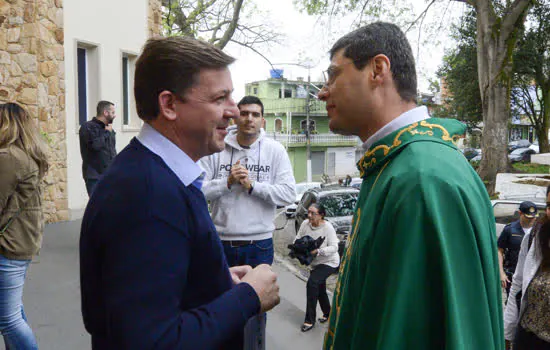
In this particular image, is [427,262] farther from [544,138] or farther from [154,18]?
[544,138]

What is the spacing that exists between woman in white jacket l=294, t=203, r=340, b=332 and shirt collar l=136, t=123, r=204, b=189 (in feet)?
14.5

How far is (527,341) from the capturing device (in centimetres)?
343

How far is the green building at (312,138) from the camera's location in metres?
52.4

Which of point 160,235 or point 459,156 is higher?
point 459,156

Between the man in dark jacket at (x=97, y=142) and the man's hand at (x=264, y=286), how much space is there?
17.3ft

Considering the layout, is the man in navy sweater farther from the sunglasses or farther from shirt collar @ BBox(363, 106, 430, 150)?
the sunglasses

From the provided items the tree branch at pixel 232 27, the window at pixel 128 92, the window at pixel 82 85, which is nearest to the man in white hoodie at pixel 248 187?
the window at pixel 82 85

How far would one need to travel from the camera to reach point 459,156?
5.14 ft

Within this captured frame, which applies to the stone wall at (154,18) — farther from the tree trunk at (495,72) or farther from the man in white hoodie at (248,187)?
the tree trunk at (495,72)

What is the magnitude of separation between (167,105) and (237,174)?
2108mm

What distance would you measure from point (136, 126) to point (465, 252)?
11.7 metres

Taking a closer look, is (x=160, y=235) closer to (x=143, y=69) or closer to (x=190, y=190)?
(x=190, y=190)

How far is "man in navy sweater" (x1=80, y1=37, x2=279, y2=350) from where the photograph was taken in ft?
4.24

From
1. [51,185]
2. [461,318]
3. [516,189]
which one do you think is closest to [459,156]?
[461,318]
